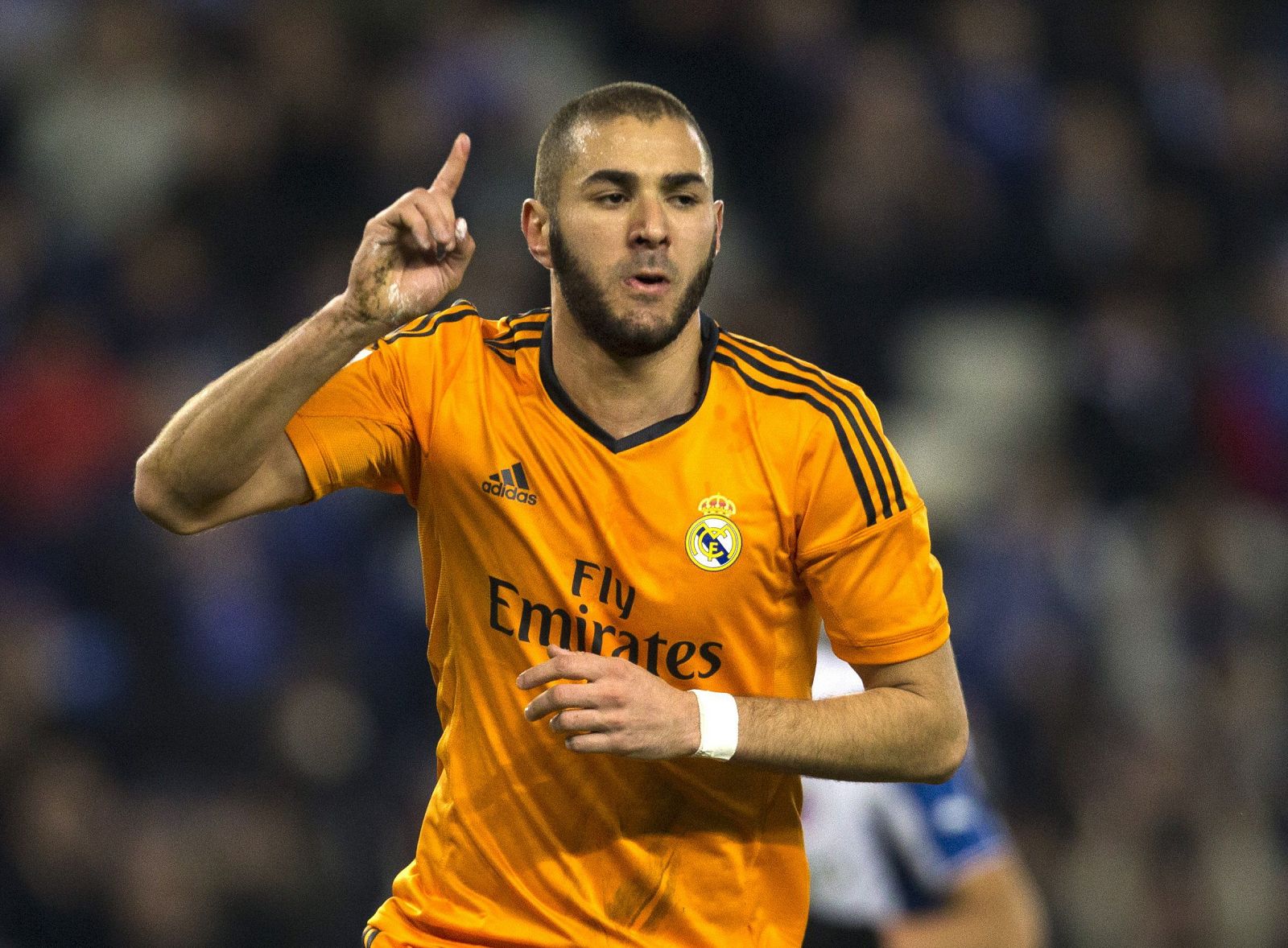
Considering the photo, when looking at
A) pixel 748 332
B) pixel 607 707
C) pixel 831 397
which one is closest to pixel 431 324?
pixel 831 397

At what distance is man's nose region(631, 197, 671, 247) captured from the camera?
3654 mm

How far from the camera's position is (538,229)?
393cm

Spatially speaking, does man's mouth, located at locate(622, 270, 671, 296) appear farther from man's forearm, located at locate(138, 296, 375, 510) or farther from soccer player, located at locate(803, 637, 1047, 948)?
soccer player, located at locate(803, 637, 1047, 948)

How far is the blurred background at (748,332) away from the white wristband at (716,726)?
4476 mm

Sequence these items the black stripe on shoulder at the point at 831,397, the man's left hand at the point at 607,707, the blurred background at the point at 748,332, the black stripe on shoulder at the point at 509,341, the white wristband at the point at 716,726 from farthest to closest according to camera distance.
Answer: the blurred background at the point at 748,332 → the black stripe on shoulder at the point at 509,341 → the black stripe on shoulder at the point at 831,397 → the white wristband at the point at 716,726 → the man's left hand at the point at 607,707

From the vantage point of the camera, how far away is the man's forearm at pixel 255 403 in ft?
11.5

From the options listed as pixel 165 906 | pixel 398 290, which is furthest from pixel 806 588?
pixel 165 906

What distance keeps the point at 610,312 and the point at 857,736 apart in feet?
3.25

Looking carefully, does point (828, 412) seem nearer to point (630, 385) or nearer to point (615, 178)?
point (630, 385)

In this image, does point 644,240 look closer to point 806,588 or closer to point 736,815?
point 806,588

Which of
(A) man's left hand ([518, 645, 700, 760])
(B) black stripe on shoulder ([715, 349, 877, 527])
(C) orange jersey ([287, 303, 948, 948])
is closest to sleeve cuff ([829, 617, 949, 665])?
(C) orange jersey ([287, 303, 948, 948])

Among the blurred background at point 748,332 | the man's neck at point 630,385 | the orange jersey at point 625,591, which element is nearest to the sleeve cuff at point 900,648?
the orange jersey at point 625,591

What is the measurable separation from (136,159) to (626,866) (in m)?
6.48

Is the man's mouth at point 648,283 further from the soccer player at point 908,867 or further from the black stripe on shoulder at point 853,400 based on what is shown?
the soccer player at point 908,867
